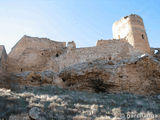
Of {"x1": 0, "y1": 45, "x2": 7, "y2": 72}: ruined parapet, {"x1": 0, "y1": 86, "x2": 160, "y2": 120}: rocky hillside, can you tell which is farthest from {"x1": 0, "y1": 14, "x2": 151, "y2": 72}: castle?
{"x1": 0, "y1": 86, "x2": 160, "y2": 120}: rocky hillside

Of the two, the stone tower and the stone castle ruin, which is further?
the stone tower

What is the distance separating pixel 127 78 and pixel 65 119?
576 cm

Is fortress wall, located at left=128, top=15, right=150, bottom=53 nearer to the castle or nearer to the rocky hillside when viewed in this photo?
the castle

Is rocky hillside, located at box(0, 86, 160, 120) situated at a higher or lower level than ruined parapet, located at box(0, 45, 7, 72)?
lower

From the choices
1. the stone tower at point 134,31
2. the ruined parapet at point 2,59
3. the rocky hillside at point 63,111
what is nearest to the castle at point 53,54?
the ruined parapet at point 2,59

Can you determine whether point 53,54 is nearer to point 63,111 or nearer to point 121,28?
point 121,28

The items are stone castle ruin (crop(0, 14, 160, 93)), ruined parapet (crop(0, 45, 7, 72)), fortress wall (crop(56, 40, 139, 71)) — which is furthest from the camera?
fortress wall (crop(56, 40, 139, 71))

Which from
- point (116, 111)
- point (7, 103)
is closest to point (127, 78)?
point (116, 111)

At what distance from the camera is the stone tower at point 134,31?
2062 cm

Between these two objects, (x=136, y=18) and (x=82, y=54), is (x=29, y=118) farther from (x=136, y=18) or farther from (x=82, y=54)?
(x=136, y=18)

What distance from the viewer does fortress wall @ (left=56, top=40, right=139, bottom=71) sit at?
16.4 m

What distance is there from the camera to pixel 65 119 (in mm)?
5422

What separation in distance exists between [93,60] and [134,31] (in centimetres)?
917

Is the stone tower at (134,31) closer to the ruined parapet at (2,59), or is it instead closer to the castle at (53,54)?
the castle at (53,54)
